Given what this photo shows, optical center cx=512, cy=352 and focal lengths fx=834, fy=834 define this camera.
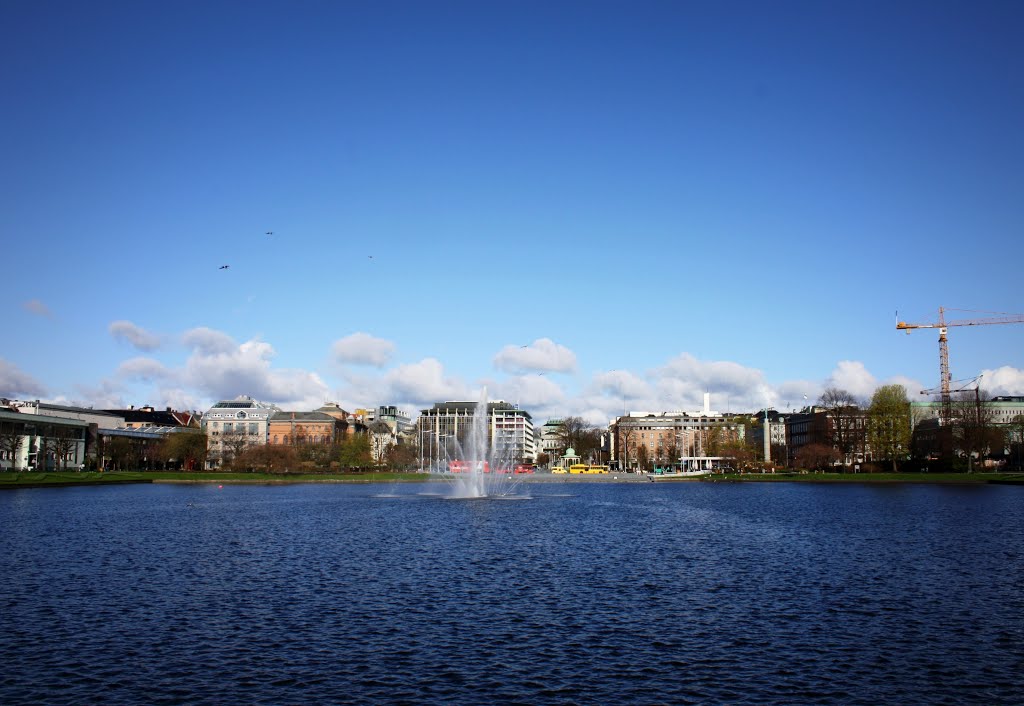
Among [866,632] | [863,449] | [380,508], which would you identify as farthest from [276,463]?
[866,632]

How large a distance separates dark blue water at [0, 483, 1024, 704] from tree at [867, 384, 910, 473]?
85.0 metres

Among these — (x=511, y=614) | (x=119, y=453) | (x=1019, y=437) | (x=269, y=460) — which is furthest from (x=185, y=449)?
(x=1019, y=437)

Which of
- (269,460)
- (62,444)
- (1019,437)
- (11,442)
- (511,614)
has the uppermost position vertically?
(11,442)

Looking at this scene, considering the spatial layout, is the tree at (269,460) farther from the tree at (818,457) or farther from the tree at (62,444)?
the tree at (818,457)

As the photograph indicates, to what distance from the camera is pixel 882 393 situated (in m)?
137

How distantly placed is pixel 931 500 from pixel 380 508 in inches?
2032

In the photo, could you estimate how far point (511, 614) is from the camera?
26.7 meters

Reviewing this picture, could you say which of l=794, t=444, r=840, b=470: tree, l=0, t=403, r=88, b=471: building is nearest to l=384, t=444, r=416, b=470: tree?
l=0, t=403, r=88, b=471: building

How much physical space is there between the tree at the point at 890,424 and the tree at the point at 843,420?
4.43 meters

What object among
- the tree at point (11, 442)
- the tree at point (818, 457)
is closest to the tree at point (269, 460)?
the tree at point (11, 442)

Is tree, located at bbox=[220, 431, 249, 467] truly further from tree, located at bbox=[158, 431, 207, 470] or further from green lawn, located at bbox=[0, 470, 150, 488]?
green lawn, located at bbox=[0, 470, 150, 488]

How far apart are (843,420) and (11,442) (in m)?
141

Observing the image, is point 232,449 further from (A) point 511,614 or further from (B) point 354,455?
(A) point 511,614

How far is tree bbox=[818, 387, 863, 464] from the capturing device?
142 metres
